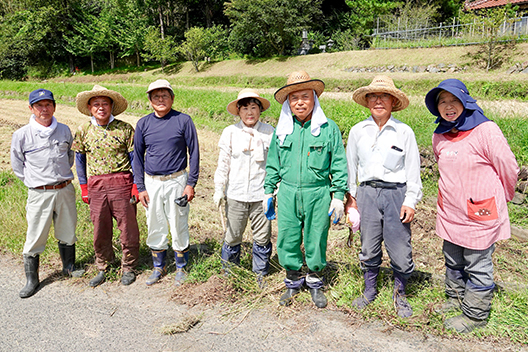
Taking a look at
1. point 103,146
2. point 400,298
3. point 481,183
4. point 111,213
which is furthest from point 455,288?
point 103,146

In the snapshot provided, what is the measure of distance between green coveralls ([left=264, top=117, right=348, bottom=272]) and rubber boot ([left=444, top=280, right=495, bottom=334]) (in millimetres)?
1085

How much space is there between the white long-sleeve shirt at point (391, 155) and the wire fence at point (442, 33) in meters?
18.1

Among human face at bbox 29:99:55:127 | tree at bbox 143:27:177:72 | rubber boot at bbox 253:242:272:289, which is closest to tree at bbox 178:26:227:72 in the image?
tree at bbox 143:27:177:72

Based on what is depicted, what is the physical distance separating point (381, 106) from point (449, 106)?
481mm

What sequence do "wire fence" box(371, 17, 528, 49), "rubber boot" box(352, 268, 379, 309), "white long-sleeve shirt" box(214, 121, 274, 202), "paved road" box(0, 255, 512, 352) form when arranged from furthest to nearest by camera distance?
"wire fence" box(371, 17, 528, 49) < "white long-sleeve shirt" box(214, 121, 274, 202) < "rubber boot" box(352, 268, 379, 309) < "paved road" box(0, 255, 512, 352)

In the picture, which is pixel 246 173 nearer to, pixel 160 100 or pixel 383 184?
pixel 160 100

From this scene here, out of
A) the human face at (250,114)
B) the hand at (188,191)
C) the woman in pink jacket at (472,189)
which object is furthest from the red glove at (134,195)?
the woman in pink jacket at (472,189)

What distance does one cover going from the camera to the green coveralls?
2.92 metres

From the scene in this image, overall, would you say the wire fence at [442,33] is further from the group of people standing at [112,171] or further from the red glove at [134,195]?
the red glove at [134,195]

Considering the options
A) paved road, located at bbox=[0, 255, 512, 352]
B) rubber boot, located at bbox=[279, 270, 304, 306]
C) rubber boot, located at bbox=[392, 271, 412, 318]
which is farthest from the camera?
rubber boot, located at bbox=[279, 270, 304, 306]

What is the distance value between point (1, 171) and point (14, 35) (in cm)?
3740

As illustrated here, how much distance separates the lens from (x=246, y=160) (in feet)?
10.7

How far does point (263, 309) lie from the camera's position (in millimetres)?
3090

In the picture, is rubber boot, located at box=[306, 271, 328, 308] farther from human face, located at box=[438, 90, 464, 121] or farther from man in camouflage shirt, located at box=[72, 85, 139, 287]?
man in camouflage shirt, located at box=[72, 85, 139, 287]
